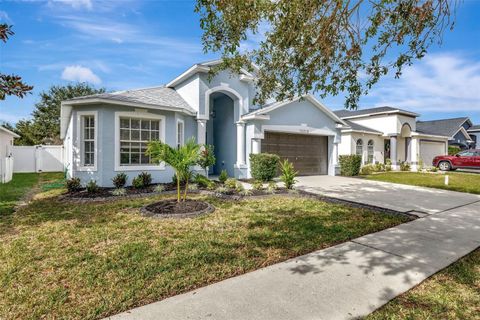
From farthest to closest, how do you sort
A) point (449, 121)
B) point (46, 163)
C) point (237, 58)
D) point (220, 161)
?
point (449, 121), point (46, 163), point (220, 161), point (237, 58)

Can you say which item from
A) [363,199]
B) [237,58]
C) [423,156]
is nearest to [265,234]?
[237,58]

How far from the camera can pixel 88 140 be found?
10.1m

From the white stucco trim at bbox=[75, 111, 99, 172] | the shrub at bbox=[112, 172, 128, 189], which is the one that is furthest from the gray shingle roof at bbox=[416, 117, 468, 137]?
the white stucco trim at bbox=[75, 111, 99, 172]

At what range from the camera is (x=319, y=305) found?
279cm

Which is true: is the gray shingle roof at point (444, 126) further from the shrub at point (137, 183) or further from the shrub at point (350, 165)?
the shrub at point (137, 183)

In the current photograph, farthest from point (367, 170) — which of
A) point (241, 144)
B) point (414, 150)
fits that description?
point (241, 144)

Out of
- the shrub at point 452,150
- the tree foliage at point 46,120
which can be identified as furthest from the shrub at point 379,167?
the tree foliage at point 46,120

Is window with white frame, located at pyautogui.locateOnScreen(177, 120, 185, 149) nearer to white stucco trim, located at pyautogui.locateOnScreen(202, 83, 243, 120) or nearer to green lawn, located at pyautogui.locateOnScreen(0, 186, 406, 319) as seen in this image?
white stucco trim, located at pyautogui.locateOnScreen(202, 83, 243, 120)

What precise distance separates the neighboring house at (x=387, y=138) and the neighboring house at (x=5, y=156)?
2197 centimetres

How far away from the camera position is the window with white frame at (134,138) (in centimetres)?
1045

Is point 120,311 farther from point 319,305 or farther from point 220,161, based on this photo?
point 220,161

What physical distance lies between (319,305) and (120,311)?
2128mm

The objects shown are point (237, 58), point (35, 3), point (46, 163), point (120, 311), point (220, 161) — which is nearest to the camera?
point (120, 311)

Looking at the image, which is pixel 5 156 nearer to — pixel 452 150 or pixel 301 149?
pixel 301 149
